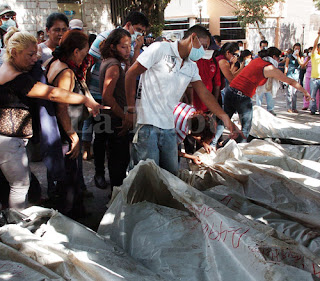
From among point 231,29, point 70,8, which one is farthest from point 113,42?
point 231,29

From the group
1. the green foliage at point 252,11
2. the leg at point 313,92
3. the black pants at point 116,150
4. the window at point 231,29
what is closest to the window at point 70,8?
the leg at point 313,92

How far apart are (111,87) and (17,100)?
108cm

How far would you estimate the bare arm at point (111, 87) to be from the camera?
3.60 m

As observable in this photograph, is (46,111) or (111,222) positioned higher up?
(46,111)

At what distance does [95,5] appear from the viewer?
43.5 feet

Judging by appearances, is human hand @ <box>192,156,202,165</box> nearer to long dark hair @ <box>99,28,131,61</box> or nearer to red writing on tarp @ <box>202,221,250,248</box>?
long dark hair @ <box>99,28,131,61</box>

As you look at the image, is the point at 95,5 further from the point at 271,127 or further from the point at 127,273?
the point at 127,273

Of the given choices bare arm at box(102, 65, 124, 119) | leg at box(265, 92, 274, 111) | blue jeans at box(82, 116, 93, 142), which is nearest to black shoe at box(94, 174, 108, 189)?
blue jeans at box(82, 116, 93, 142)

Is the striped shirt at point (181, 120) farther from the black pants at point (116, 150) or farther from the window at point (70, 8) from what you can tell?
the window at point (70, 8)

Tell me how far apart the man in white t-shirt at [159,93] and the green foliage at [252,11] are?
2740 cm

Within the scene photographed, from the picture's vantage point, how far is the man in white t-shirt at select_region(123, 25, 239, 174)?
2979 millimetres

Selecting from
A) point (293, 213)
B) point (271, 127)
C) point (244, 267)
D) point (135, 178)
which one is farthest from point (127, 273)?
point (271, 127)

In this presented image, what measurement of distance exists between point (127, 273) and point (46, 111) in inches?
57.9

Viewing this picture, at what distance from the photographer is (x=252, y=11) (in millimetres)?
28734
